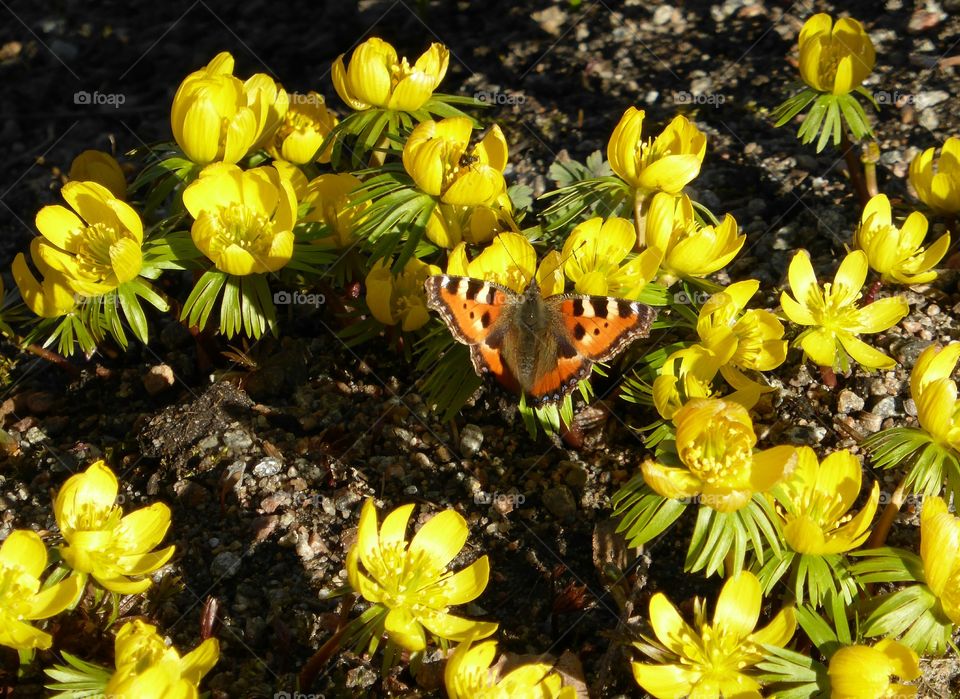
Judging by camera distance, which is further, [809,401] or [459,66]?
[459,66]

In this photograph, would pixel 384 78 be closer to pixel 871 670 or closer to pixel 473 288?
pixel 473 288

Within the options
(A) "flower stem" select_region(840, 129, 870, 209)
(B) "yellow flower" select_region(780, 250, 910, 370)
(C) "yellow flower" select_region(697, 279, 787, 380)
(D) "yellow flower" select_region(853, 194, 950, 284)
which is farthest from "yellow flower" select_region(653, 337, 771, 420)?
(A) "flower stem" select_region(840, 129, 870, 209)

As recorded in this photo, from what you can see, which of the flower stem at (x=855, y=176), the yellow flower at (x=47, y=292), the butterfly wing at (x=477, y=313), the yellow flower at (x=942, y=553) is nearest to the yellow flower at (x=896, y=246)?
the flower stem at (x=855, y=176)

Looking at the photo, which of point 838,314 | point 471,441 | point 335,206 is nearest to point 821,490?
point 838,314

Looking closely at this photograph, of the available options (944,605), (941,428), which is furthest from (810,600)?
(941,428)

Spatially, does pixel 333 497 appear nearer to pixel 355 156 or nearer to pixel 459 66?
pixel 355 156

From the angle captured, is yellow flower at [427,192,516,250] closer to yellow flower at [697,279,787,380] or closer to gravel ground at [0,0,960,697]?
gravel ground at [0,0,960,697]
